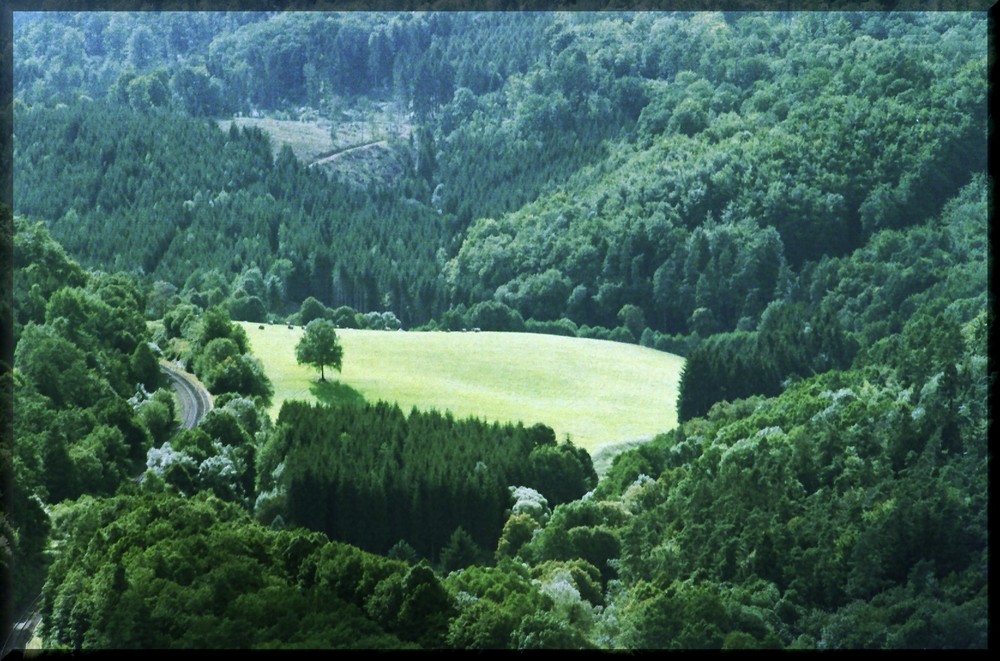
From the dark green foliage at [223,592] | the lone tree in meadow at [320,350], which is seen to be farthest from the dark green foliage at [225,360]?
the dark green foliage at [223,592]

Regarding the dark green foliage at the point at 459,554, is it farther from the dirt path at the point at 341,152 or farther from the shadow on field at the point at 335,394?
the dirt path at the point at 341,152

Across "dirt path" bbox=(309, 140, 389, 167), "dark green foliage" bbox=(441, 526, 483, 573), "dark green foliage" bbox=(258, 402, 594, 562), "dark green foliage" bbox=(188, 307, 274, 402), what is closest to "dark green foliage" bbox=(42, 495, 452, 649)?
"dark green foliage" bbox=(258, 402, 594, 562)

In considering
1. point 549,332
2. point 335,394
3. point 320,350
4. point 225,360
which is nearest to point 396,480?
point 225,360

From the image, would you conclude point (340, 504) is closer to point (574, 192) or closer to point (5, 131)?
point (5, 131)

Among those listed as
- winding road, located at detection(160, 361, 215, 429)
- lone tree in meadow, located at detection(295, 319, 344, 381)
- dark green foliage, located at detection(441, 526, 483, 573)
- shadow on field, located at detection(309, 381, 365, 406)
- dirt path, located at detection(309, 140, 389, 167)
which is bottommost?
dirt path, located at detection(309, 140, 389, 167)

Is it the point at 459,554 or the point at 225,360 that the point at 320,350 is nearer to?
the point at 225,360

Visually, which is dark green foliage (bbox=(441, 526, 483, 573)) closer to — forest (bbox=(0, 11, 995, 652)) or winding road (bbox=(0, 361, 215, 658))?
forest (bbox=(0, 11, 995, 652))

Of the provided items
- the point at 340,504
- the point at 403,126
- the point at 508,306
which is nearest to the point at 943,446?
the point at 340,504
